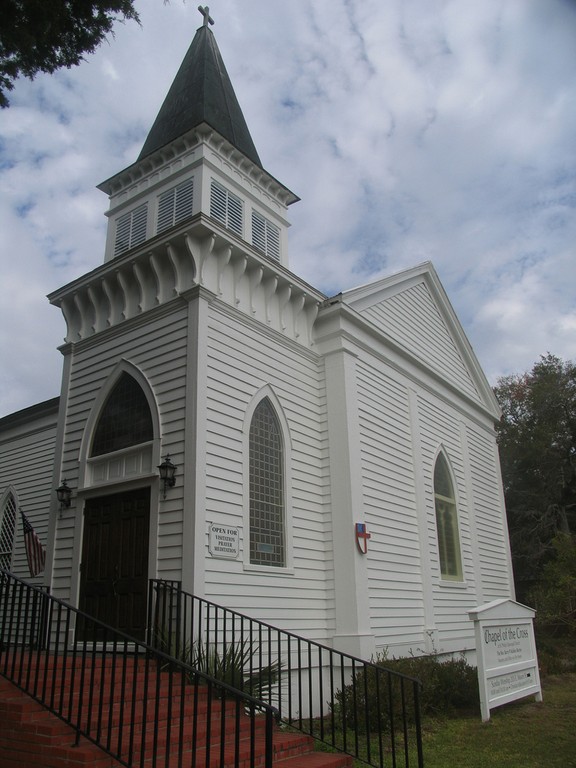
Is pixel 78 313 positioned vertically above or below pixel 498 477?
above

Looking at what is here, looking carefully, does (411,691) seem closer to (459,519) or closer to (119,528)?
(119,528)

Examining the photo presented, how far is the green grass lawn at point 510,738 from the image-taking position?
7668 mm

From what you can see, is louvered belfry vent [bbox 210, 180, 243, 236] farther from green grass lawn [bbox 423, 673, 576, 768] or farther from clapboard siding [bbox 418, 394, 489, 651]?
green grass lawn [bbox 423, 673, 576, 768]

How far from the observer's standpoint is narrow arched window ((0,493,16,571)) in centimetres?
1739

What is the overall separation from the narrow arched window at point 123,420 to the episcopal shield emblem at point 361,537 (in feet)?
13.1

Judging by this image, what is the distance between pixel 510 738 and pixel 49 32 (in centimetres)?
1040

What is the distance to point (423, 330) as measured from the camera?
56.8ft

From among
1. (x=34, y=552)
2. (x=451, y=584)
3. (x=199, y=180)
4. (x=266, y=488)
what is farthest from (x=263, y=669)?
(x=34, y=552)

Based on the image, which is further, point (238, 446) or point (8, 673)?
point (238, 446)

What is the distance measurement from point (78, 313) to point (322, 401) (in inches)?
197

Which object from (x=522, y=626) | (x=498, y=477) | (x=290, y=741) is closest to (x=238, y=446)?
(x=290, y=741)

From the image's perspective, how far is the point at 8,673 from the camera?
24.1 ft

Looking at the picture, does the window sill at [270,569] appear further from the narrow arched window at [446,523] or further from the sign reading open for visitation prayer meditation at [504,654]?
the narrow arched window at [446,523]

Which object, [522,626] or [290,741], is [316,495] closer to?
[522,626]
